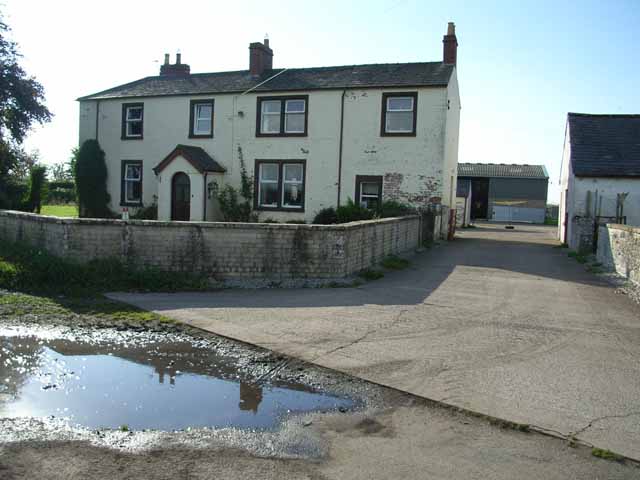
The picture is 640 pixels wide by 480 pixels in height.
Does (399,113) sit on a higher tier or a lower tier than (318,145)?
higher

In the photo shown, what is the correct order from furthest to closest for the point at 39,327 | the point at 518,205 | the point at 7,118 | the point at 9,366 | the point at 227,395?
the point at 518,205, the point at 7,118, the point at 39,327, the point at 9,366, the point at 227,395

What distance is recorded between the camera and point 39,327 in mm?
9148

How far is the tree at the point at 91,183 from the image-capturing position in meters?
30.0

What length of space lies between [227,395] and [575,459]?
11.2ft

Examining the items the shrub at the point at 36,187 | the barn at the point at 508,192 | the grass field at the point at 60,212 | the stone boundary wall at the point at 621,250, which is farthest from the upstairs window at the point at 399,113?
the barn at the point at 508,192

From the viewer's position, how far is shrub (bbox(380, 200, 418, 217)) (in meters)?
23.0

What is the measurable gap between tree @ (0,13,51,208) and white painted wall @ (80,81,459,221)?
6.92 metres

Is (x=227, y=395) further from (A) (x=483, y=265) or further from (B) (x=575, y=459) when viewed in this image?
(A) (x=483, y=265)

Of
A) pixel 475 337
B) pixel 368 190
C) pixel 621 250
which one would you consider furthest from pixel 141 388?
pixel 368 190

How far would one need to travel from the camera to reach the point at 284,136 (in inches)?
1063

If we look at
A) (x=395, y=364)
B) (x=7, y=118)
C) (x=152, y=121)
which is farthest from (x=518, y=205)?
(x=395, y=364)

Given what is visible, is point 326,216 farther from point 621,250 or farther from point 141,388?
point 141,388

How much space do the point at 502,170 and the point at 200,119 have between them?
43804mm

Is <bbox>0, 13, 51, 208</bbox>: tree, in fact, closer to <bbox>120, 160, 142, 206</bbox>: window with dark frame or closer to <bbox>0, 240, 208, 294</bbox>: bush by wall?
<bbox>120, 160, 142, 206</bbox>: window with dark frame
